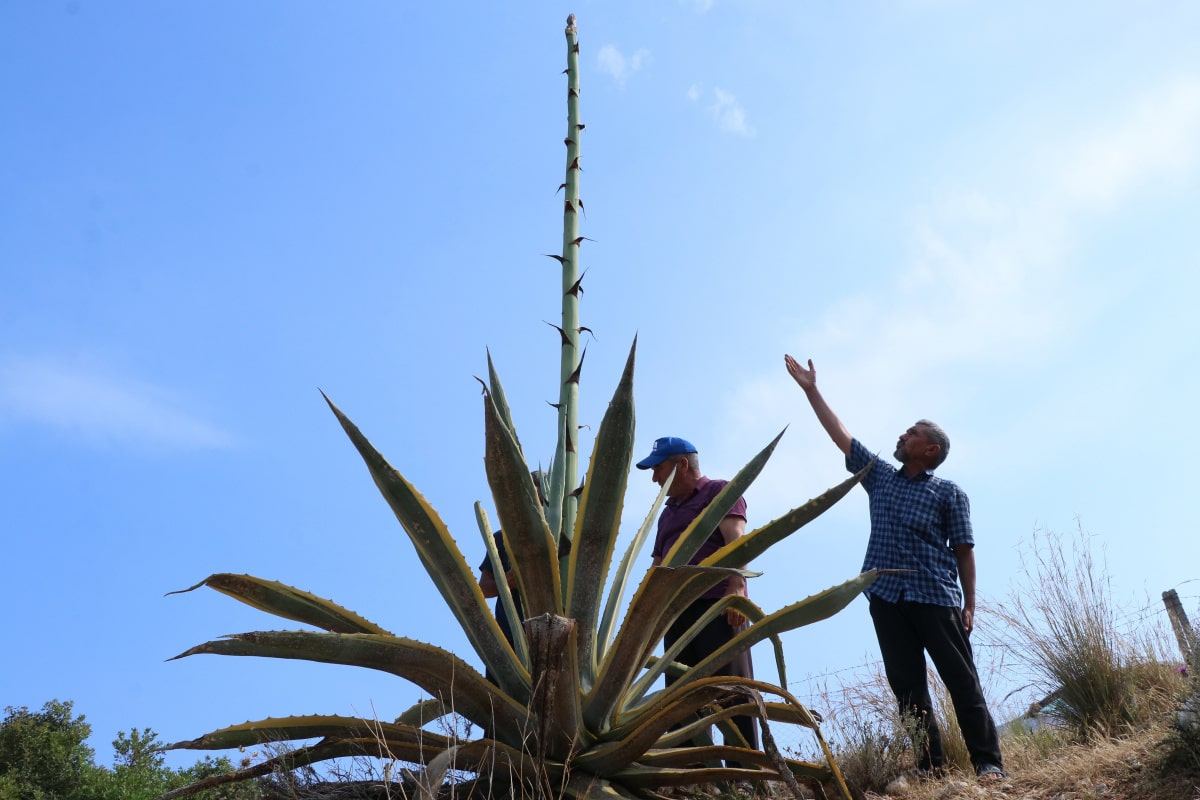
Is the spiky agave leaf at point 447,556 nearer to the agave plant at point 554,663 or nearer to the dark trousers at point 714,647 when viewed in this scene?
the agave plant at point 554,663

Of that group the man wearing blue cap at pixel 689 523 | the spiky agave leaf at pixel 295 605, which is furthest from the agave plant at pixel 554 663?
the man wearing blue cap at pixel 689 523

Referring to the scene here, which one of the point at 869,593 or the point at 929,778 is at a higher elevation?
the point at 869,593

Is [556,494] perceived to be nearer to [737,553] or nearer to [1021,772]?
[737,553]

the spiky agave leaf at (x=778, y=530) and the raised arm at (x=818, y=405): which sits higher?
the raised arm at (x=818, y=405)

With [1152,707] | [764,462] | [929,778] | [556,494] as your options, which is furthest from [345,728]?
[1152,707]

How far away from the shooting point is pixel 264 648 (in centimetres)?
262

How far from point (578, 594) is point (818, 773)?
0.93 meters

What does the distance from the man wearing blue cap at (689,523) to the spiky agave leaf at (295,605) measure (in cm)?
152

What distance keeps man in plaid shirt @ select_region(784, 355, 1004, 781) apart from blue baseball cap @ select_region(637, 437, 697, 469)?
730mm

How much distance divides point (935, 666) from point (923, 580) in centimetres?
38

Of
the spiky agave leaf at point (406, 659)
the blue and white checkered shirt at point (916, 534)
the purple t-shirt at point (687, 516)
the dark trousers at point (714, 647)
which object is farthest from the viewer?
the purple t-shirt at point (687, 516)

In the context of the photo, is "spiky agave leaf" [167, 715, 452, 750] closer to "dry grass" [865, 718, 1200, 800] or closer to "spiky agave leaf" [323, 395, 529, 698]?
"spiky agave leaf" [323, 395, 529, 698]

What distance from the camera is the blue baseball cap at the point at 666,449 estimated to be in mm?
4766

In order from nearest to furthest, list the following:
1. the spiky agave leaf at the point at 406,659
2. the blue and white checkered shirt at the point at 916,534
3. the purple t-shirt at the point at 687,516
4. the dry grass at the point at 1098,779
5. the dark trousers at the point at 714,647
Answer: the spiky agave leaf at the point at 406,659
the dry grass at the point at 1098,779
the dark trousers at the point at 714,647
the blue and white checkered shirt at the point at 916,534
the purple t-shirt at the point at 687,516
